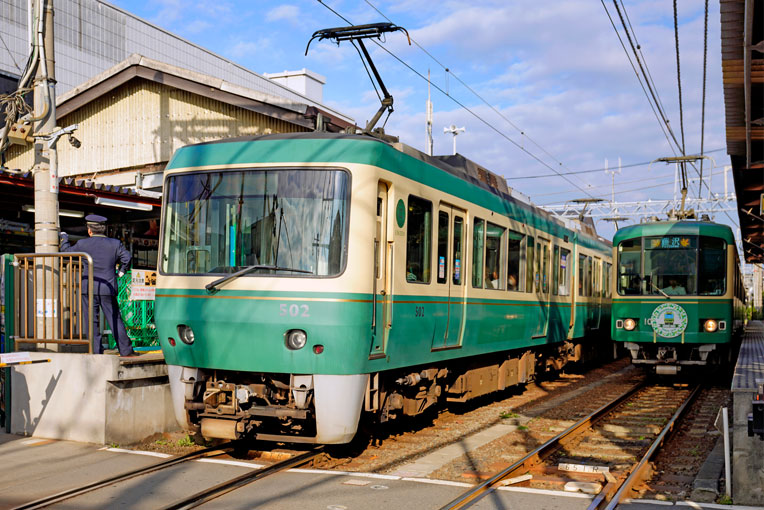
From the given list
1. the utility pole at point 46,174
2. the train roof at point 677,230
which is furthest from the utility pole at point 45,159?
the train roof at point 677,230

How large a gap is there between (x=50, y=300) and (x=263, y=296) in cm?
332

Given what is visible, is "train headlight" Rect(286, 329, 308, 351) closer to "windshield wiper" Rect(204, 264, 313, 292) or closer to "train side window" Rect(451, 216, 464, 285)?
"windshield wiper" Rect(204, 264, 313, 292)

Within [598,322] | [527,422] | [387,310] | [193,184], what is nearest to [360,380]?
[387,310]

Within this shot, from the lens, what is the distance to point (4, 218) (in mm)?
13570

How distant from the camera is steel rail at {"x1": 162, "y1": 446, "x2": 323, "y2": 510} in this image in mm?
5879

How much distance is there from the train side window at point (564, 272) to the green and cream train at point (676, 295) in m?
0.94

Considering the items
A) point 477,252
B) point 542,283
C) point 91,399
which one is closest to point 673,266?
point 542,283

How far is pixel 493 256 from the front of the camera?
10.7m

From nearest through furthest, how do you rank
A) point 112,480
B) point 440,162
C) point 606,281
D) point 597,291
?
1. point 112,480
2. point 440,162
3. point 597,291
4. point 606,281

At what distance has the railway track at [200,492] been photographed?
5870mm

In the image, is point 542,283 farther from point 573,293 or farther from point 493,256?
point 493,256

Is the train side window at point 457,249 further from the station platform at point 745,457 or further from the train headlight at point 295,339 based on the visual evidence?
the station platform at point 745,457

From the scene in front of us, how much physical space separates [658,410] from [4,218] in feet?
36.0

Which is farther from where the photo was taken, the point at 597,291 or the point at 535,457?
the point at 597,291
